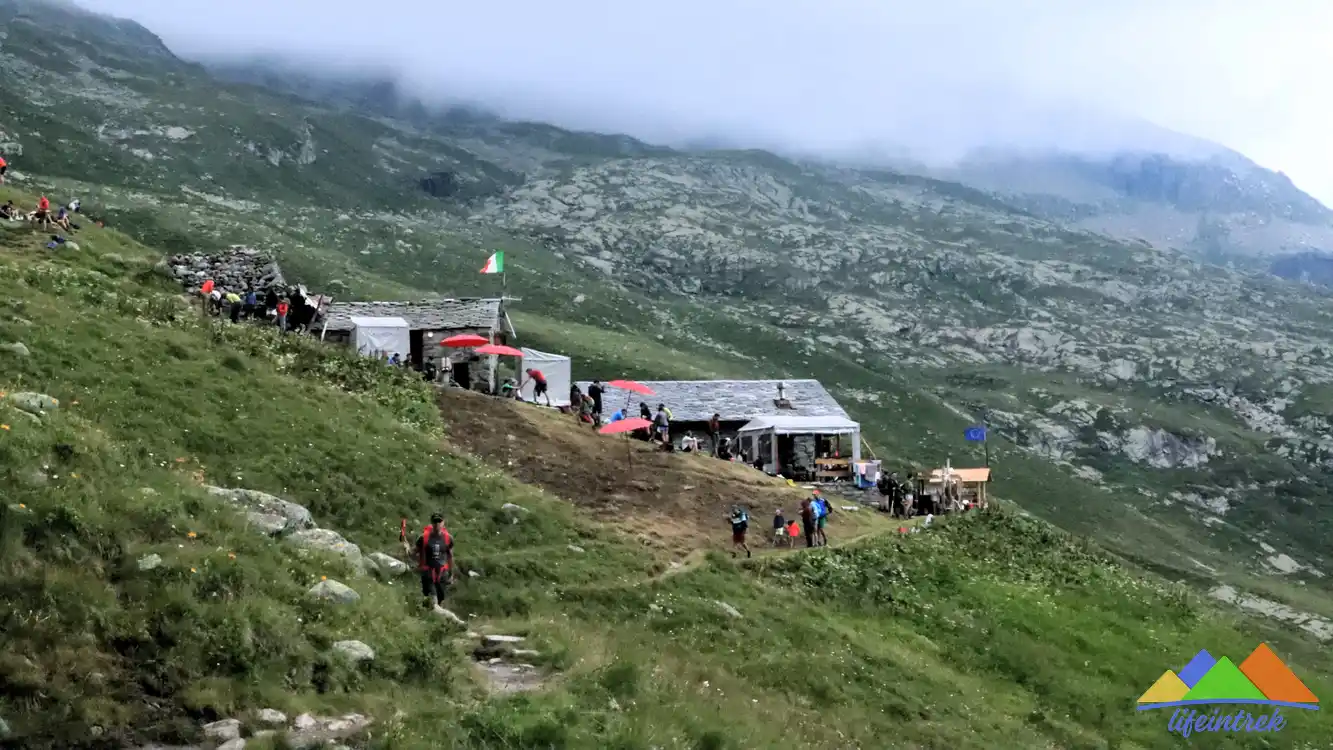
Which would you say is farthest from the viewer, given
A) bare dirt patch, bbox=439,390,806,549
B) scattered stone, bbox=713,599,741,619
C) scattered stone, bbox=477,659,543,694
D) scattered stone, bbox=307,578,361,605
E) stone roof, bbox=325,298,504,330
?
stone roof, bbox=325,298,504,330

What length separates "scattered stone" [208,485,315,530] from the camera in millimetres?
17953

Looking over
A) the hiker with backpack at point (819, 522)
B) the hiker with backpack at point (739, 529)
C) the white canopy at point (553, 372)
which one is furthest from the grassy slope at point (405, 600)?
the white canopy at point (553, 372)

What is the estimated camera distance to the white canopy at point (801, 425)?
55.8m

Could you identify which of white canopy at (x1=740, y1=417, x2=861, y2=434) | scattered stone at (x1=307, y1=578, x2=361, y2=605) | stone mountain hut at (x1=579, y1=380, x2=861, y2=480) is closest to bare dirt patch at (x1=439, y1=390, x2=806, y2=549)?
white canopy at (x1=740, y1=417, x2=861, y2=434)

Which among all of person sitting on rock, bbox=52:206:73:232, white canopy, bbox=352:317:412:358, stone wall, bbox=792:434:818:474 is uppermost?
person sitting on rock, bbox=52:206:73:232

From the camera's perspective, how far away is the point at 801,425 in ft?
184

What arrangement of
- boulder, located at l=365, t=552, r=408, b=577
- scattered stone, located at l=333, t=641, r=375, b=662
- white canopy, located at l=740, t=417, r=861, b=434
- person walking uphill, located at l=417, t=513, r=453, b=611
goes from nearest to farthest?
scattered stone, located at l=333, t=641, r=375, b=662 → person walking uphill, located at l=417, t=513, r=453, b=611 → boulder, located at l=365, t=552, r=408, b=577 → white canopy, located at l=740, t=417, r=861, b=434

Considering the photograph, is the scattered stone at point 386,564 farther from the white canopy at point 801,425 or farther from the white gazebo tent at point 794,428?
the white canopy at point 801,425

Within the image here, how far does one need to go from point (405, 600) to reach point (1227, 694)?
2555cm

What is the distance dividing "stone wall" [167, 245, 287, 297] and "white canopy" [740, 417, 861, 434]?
2833 cm

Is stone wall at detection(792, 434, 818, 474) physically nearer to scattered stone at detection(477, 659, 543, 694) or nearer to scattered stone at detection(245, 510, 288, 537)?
scattered stone at detection(245, 510, 288, 537)

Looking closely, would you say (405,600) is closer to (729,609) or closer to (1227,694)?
(729,609)

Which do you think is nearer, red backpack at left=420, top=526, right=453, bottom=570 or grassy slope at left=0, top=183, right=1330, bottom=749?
grassy slope at left=0, top=183, right=1330, bottom=749

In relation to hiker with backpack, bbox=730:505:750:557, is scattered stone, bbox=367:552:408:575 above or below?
above
